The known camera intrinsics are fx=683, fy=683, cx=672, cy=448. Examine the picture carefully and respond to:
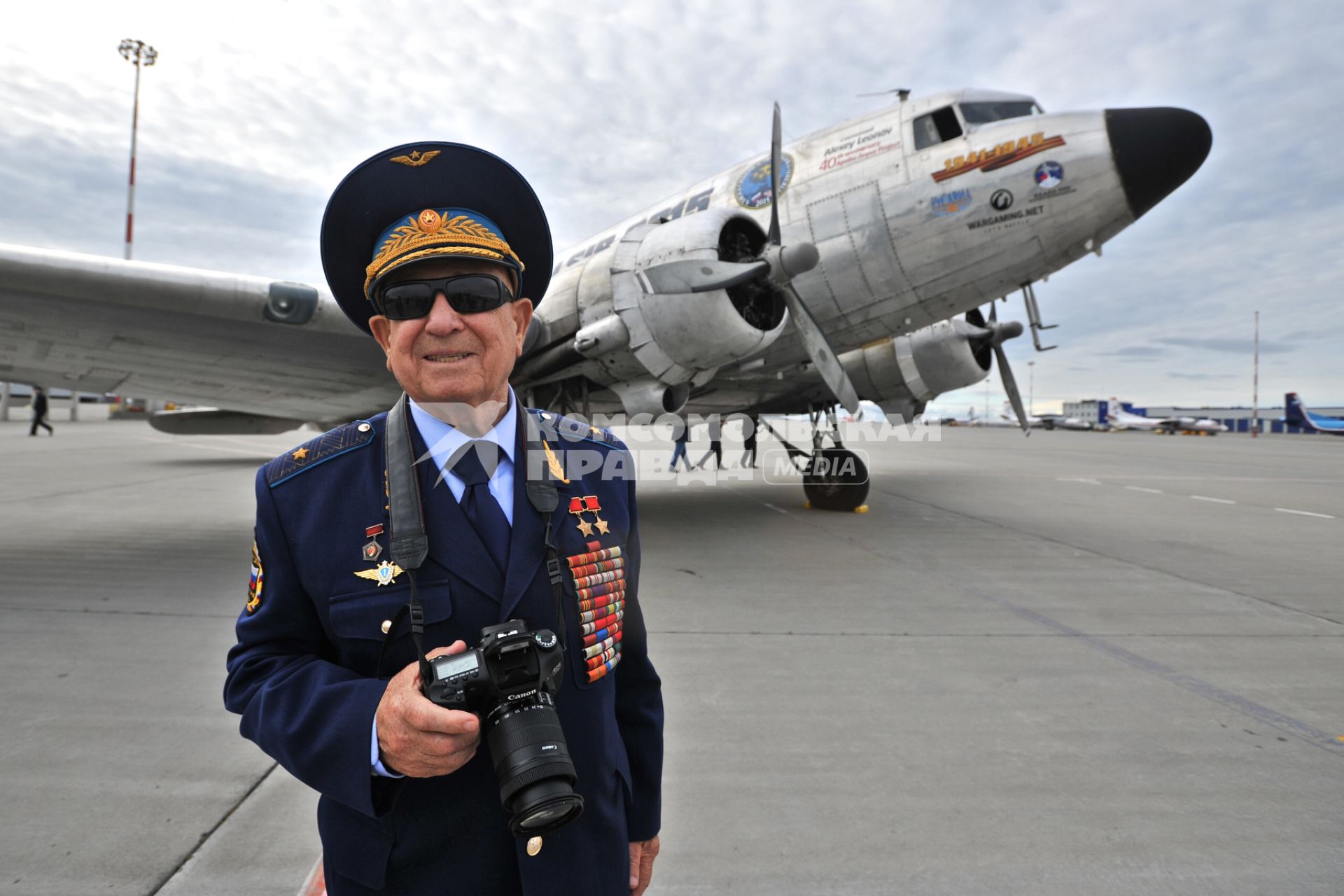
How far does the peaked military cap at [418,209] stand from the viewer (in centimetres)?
120

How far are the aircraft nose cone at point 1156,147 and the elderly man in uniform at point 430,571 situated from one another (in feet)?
23.6

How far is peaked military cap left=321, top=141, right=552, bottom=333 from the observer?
120cm

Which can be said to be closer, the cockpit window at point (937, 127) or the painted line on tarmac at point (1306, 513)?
the cockpit window at point (937, 127)

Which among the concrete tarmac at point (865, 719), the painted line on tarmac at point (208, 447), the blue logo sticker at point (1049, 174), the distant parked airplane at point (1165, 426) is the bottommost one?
the concrete tarmac at point (865, 719)

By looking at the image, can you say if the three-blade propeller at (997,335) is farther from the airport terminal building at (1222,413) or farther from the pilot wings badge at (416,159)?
the airport terminal building at (1222,413)

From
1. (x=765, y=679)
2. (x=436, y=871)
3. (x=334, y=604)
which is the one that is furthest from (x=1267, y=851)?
(x=334, y=604)

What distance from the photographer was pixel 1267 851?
225cm

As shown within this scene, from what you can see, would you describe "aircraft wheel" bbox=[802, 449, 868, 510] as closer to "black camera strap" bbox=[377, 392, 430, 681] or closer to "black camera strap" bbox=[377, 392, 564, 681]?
"black camera strap" bbox=[377, 392, 564, 681]

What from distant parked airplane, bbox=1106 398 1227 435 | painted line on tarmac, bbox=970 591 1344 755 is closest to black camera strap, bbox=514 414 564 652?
painted line on tarmac, bbox=970 591 1344 755

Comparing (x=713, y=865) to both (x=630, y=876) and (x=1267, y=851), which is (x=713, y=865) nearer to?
(x=630, y=876)

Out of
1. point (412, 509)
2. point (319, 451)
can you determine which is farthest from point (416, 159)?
point (412, 509)

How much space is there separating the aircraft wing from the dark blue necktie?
19.1 ft

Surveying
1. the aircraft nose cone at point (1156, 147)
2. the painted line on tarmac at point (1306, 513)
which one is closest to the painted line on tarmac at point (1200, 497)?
the painted line on tarmac at point (1306, 513)

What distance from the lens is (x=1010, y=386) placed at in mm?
9930
